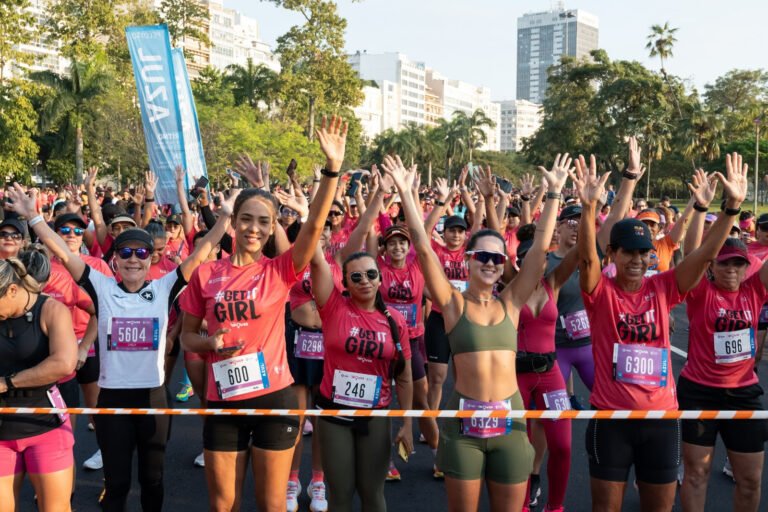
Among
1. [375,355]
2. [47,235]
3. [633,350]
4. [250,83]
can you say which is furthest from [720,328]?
[250,83]

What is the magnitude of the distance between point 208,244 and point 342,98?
124 feet

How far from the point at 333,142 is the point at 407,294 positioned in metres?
2.56

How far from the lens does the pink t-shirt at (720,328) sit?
4254 millimetres

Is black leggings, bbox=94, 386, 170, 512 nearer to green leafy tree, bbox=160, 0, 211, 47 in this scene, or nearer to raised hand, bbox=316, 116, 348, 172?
raised hand, bbox=316, 116, 348, 172

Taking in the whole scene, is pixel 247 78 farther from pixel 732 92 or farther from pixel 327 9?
pixel 732 92

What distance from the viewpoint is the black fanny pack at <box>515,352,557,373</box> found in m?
4.62

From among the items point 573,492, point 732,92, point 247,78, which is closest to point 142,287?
point 573,492

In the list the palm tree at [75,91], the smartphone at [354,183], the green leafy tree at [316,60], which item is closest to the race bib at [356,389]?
the smartphone at [354,183]

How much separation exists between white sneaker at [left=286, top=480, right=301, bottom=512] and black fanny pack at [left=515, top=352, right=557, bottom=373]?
72.4 inches

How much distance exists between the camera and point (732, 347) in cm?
426

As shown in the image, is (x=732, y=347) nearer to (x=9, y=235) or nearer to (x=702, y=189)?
(x=702, y=189)

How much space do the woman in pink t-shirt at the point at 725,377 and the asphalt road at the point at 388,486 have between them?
2.73ft

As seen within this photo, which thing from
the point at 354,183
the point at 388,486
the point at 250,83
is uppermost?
the point at 250,83

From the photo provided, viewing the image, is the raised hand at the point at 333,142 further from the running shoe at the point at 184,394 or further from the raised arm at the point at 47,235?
the running shoe at the point at 184,394
